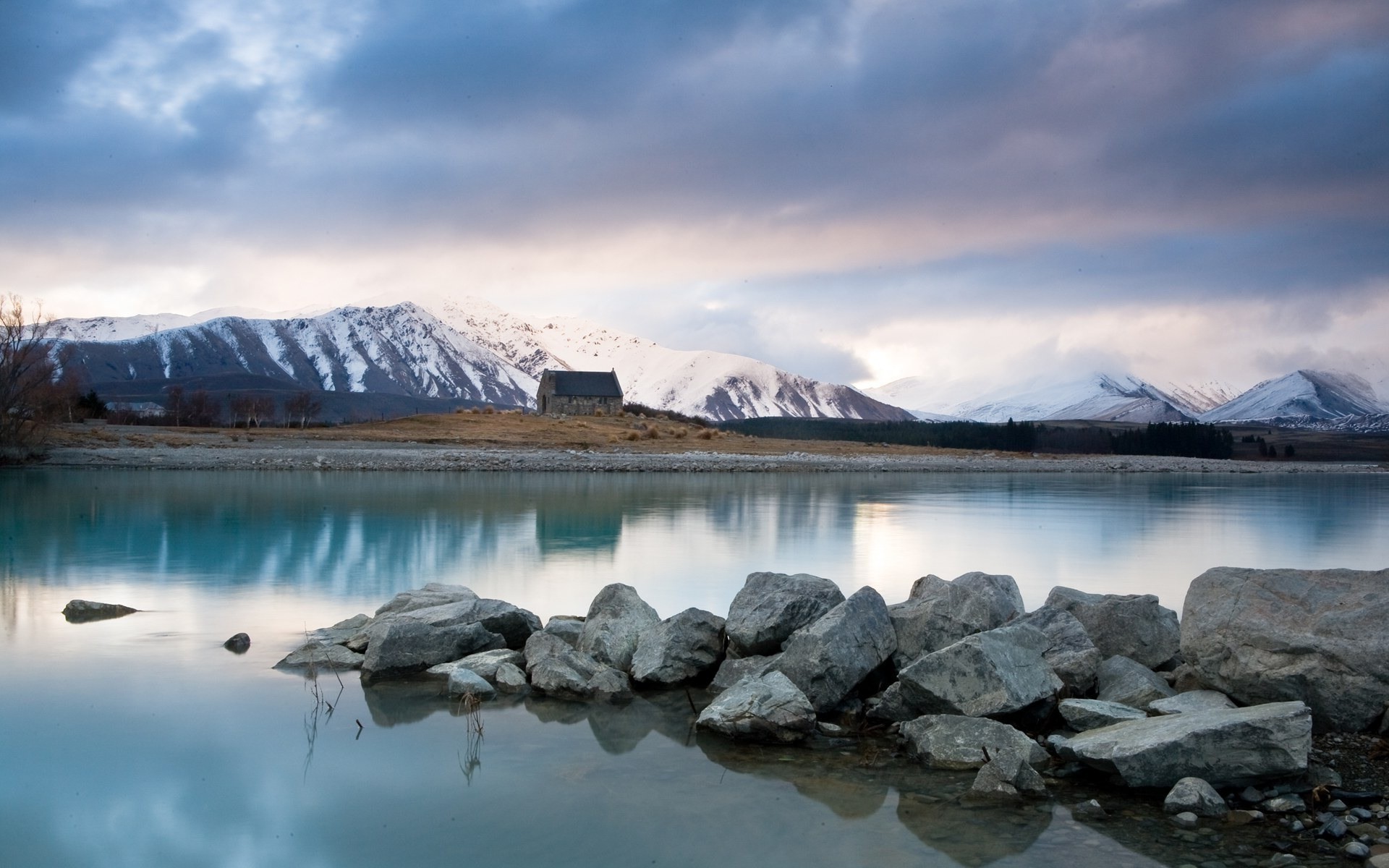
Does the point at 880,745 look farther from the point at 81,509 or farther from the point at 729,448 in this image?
the point at 729,448

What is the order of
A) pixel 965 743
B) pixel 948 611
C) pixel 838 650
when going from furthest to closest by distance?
pixel 948 611 → pixel 838 650 → pixel 965 743

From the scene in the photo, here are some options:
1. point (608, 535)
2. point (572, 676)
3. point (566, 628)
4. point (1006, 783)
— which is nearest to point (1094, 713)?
point (1006, 783)

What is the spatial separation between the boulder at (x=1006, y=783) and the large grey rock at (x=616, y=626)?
4362mm

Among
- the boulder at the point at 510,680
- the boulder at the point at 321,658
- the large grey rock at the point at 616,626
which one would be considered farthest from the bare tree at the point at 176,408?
the boulder at the point at 510,680

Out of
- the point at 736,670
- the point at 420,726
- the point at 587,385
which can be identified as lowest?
the point at 420,726

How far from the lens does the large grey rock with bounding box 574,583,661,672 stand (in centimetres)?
1070

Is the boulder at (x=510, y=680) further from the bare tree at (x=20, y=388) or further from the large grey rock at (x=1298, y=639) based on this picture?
the bare tree at (x=20, y=388)

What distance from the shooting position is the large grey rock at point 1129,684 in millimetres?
8820

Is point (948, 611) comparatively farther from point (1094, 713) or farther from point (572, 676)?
point (572, 676)

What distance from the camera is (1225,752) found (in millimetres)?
6883

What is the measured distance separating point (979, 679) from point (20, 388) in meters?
53.7

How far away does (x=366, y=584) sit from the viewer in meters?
16.7

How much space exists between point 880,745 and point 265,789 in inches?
189

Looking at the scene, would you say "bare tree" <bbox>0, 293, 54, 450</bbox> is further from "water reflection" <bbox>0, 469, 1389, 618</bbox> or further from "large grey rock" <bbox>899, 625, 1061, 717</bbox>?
"large grey rock" <bbox>899, 625, 1061, 717</bbox>
